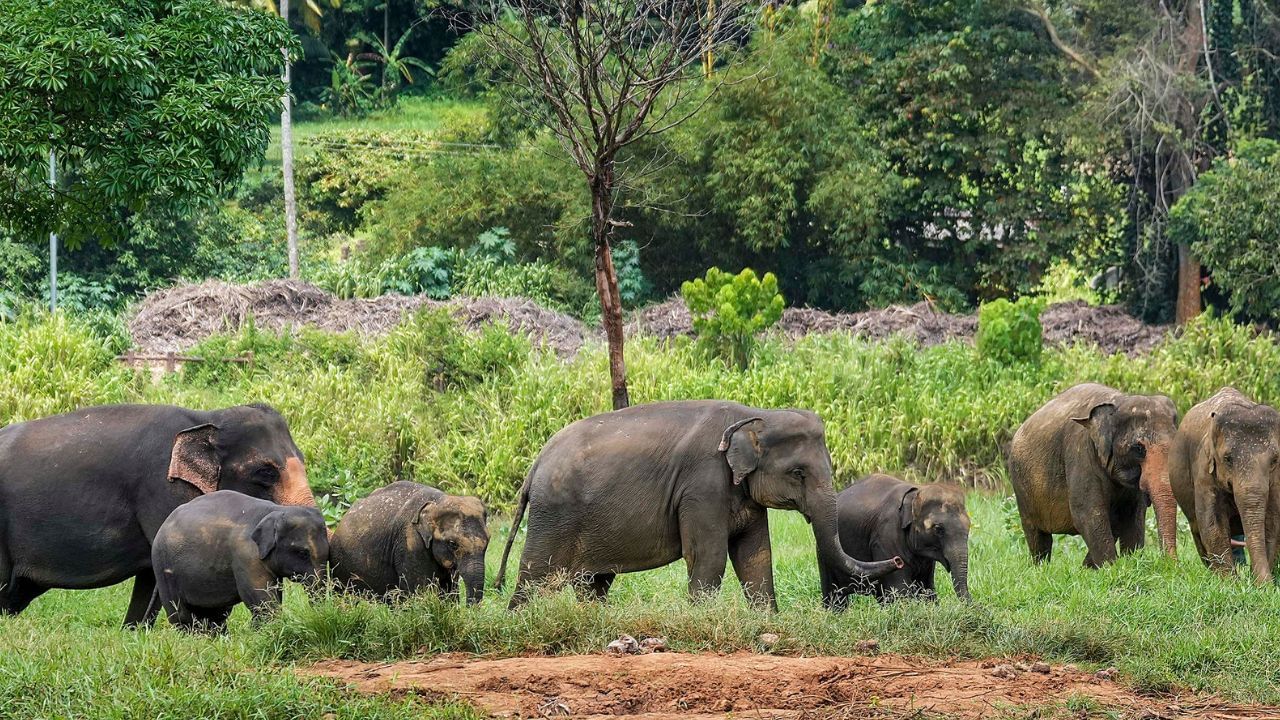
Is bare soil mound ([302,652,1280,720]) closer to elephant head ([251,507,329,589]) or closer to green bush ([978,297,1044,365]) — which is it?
elephant head ([251,507,329,589])

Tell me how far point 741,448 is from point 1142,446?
11.8 ft

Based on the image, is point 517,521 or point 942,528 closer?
point 942,528

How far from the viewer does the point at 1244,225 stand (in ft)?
79.3

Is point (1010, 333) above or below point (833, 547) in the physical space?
above

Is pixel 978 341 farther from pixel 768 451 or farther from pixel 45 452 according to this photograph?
pixel 45 452

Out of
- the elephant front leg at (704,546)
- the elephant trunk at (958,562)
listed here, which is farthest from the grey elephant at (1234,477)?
the elephant front leg at (704,546)

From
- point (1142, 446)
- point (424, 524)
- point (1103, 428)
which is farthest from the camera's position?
point (1103, 428)

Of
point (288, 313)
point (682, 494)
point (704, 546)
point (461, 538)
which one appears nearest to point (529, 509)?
point (461, 538)

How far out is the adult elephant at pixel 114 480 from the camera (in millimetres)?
10375

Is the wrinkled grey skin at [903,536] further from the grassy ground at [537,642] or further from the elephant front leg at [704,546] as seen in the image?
the elephant front leg at [704,546]

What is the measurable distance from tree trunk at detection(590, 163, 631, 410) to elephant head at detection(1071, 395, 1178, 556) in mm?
4774

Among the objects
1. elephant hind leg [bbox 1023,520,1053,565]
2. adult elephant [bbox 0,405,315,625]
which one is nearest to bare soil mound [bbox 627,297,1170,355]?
elephant hind leg [bbox 1023,520,1053,565]

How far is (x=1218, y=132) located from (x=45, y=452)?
80.4 feet

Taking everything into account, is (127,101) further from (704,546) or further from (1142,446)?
→ (1142,446)
